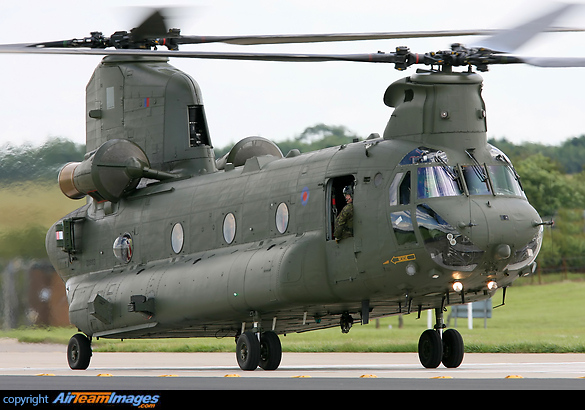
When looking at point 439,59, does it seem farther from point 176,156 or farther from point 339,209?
point 176,156

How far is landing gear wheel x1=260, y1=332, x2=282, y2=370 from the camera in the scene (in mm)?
18312

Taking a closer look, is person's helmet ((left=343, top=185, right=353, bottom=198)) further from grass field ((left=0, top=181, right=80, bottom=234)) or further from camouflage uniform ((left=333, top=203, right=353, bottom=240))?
grass field ((left=0, top=181, right=80, bottom=234))

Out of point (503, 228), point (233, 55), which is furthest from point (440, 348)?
point (233, 55)

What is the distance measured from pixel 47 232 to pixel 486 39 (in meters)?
13.1

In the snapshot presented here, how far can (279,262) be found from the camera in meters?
18.0

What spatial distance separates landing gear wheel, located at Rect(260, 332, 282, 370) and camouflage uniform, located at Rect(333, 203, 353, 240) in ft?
7.86

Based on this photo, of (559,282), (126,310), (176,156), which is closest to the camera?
(126,310)

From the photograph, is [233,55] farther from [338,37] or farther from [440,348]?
[440,348]

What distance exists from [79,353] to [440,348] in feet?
28.1

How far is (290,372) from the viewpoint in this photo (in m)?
17.2

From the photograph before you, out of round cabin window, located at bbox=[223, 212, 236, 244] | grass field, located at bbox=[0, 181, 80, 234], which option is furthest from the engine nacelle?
grass field, located at bbox=[0, 181, 80, 234]
